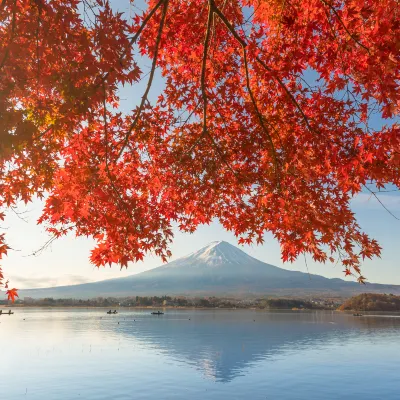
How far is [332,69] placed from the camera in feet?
24.8

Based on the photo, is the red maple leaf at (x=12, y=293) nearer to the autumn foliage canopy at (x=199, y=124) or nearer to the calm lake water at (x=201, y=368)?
the autumn foliage canopy at (x=199, y=124)

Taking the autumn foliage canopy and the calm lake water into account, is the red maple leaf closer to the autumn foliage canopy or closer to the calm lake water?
the autumn foliage canopy

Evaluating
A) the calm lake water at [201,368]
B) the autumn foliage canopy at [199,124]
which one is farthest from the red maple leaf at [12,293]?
the calm lake water at [201,368]

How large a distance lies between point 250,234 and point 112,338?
60.0 m

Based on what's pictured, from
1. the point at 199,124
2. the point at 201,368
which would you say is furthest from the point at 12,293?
the point at 201,368

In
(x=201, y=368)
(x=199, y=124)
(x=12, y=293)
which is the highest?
(x=199, y=124)

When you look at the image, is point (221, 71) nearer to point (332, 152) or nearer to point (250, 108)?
point (250, 108)

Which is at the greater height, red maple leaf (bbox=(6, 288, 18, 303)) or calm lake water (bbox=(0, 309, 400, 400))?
red maple leaf (bbox=(6, 288, 18, 303))

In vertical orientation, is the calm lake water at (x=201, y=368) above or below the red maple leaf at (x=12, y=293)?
below

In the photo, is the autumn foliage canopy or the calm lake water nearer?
the autumn foliage canopy

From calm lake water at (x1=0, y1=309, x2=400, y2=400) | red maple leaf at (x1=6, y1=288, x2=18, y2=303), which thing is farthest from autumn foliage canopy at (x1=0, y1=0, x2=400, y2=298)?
calm lake water at (x1=0, y1=309, x2=400, y2=400)

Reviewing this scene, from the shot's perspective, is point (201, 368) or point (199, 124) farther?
point (201, 368)

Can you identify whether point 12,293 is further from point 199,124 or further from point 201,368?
point 201,368

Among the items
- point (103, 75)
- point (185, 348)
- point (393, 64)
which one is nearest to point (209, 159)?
point (103, 75)
